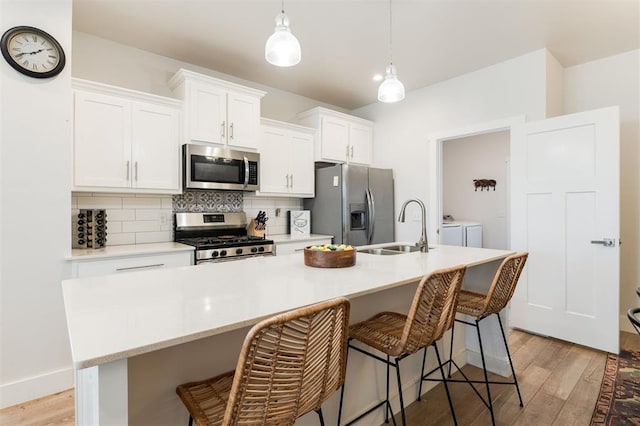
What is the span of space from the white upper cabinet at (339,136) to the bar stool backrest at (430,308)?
2.82m

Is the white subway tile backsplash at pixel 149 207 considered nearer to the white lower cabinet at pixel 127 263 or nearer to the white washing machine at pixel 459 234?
the white lower cabinet at pixel 127 263

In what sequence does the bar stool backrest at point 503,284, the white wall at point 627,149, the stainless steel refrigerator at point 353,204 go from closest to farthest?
the bar stool backrest at point 503,284, the white wall at point 627,149, the stainless steel refrigerator at point 353,204

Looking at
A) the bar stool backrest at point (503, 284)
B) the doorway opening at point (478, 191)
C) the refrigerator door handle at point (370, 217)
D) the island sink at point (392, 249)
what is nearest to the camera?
the bar stool backrest at point (503, 284)

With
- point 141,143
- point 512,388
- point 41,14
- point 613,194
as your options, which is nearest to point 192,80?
point 141,143

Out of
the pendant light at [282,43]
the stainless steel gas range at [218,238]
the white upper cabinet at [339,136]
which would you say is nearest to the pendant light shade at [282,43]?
the pendant light at [282,43]

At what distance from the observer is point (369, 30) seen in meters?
2.76

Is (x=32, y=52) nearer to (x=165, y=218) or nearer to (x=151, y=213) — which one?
(x=151, y=213)

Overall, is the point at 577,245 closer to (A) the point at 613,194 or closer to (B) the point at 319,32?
(A) the point at 613,194

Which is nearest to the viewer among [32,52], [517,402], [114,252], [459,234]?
[517,402]

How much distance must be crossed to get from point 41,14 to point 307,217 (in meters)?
2.87

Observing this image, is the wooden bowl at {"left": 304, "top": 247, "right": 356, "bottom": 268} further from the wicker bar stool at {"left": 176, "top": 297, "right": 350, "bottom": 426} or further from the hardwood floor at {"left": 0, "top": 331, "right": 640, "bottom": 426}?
the hardwood floor at {"left": 0, "top": 331, "right": 640, "bottom": 426}

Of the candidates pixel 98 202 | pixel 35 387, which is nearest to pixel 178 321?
pixel 35 387

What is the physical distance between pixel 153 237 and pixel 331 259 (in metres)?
2.11

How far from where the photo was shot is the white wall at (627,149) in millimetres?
3107
